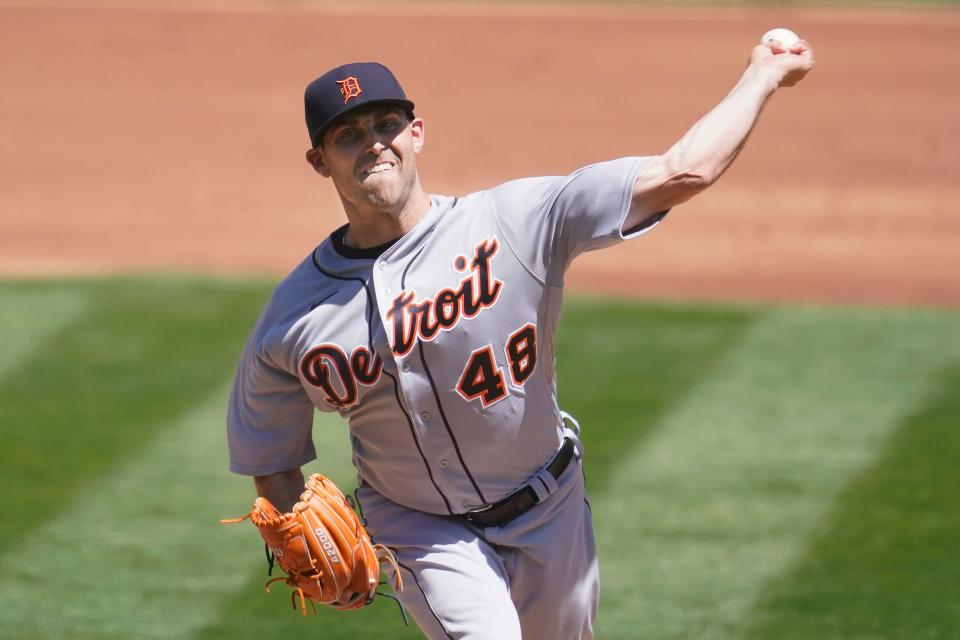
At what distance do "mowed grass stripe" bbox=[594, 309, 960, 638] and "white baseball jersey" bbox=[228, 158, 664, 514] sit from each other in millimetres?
1823

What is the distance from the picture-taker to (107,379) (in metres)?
7.70

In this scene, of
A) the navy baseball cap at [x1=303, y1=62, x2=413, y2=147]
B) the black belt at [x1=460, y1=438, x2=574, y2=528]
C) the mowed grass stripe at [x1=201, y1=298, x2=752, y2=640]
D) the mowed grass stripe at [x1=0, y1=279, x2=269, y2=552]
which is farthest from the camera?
the mowed grass stripe at [x1=0, y1=279, x2=269, y2=552]

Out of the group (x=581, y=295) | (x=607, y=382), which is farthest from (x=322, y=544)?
(x=581, y=295)

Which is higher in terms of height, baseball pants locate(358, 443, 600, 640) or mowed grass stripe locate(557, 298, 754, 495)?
mowed grass stripe locate(557, 298, 754, 495)

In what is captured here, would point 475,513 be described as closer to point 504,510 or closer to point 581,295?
point 504,510

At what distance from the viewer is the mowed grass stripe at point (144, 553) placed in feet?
17.9

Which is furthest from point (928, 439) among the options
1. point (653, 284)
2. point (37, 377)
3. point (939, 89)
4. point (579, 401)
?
point (939, 89)

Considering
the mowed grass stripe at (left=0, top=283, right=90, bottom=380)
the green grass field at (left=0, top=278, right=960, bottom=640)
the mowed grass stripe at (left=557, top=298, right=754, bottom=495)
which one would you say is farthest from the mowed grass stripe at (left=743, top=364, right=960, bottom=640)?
the mowed grass stripe at (left=0, top=283, right=90, bottom=380)

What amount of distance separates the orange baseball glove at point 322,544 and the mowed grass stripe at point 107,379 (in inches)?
107

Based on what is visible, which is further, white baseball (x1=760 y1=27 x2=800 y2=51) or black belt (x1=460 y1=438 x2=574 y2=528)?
black belt (x1=460 y1=438 x2=574 y2=528)

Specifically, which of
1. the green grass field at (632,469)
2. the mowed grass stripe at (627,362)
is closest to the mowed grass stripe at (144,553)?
the green grass field at (632,469)

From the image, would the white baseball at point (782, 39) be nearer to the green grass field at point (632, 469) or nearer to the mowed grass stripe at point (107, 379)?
the green grass field at point (632, 469)

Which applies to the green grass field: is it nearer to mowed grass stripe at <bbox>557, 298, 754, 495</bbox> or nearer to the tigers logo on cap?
mowed grass stripe at <bbox>557, 298, 754, 495</bbox>

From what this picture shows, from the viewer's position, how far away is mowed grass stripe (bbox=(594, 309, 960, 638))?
5625 millimetres
